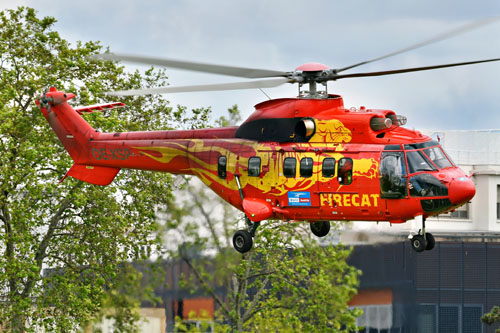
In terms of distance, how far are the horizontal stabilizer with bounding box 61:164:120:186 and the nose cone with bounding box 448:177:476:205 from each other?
41.6 feet

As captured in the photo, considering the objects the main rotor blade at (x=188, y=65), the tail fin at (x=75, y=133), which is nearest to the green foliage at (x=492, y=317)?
the tail fin at (x=75, y=133)

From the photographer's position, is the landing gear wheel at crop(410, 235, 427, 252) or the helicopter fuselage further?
the landing gear wheel at crop(410, 235, 427, 252)

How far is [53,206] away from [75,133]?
39.2 ft

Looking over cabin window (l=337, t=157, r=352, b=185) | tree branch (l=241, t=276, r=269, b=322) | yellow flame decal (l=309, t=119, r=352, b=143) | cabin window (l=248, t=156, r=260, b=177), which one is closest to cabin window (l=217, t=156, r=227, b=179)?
cabin window (l=248, t=156, r=260, b=177)

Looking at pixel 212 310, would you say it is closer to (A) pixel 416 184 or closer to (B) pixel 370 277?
(A) pixel 416 184

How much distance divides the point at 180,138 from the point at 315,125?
5388 millimetres

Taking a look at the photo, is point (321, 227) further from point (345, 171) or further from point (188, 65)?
point (188, 65)

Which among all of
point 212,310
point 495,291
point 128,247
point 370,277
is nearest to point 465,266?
point 495,291

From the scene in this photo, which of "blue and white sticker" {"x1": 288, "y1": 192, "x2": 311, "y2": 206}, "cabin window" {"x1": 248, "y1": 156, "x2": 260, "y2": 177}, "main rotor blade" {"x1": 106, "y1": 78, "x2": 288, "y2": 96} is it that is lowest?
"blue and white sticker" {"x1": 288, "y1": 192, "x2": 311, "y2": 206}

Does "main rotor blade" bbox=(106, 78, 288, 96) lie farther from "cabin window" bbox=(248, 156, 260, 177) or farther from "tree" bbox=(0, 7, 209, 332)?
"tree" bbox=(0, 7, 209, 332)

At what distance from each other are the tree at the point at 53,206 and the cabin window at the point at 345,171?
18.0m

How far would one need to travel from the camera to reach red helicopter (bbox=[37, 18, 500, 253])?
104 feet

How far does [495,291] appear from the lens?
84.5 metres

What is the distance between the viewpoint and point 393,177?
3155 centimetres
